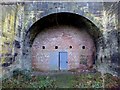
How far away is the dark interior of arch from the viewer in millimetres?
11719

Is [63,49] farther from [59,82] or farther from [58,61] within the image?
[59,82]

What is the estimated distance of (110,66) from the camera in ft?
36.0

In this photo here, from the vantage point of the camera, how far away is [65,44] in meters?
13.5

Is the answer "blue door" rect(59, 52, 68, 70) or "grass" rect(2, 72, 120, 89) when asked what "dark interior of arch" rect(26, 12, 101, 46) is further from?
"grass" rect(2, 72, 120, 89)

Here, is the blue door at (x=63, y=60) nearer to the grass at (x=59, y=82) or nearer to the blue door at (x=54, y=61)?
the blue door at (x=54, y=61)

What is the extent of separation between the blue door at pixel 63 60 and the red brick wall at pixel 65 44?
0.18 meters

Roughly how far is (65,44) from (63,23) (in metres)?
1.28

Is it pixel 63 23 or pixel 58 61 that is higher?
pixel 63 23

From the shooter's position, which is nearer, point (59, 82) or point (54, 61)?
point (59, 82)

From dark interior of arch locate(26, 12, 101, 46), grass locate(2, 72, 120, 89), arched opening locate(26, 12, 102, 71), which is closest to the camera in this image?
grass locate(2, 72, 120, 89)

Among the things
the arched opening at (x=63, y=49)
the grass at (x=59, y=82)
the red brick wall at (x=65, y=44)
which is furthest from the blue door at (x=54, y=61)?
the grass at (x=59, y=82)

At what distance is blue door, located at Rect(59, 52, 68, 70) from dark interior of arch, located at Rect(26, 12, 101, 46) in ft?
6.04

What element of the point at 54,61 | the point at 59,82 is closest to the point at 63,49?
the point at 54,61

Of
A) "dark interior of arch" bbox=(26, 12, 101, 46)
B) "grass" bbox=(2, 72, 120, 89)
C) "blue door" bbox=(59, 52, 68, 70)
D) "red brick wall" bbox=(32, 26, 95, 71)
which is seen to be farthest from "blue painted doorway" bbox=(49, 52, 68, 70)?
"grass" bbox=(2, 72, 120, 89)
